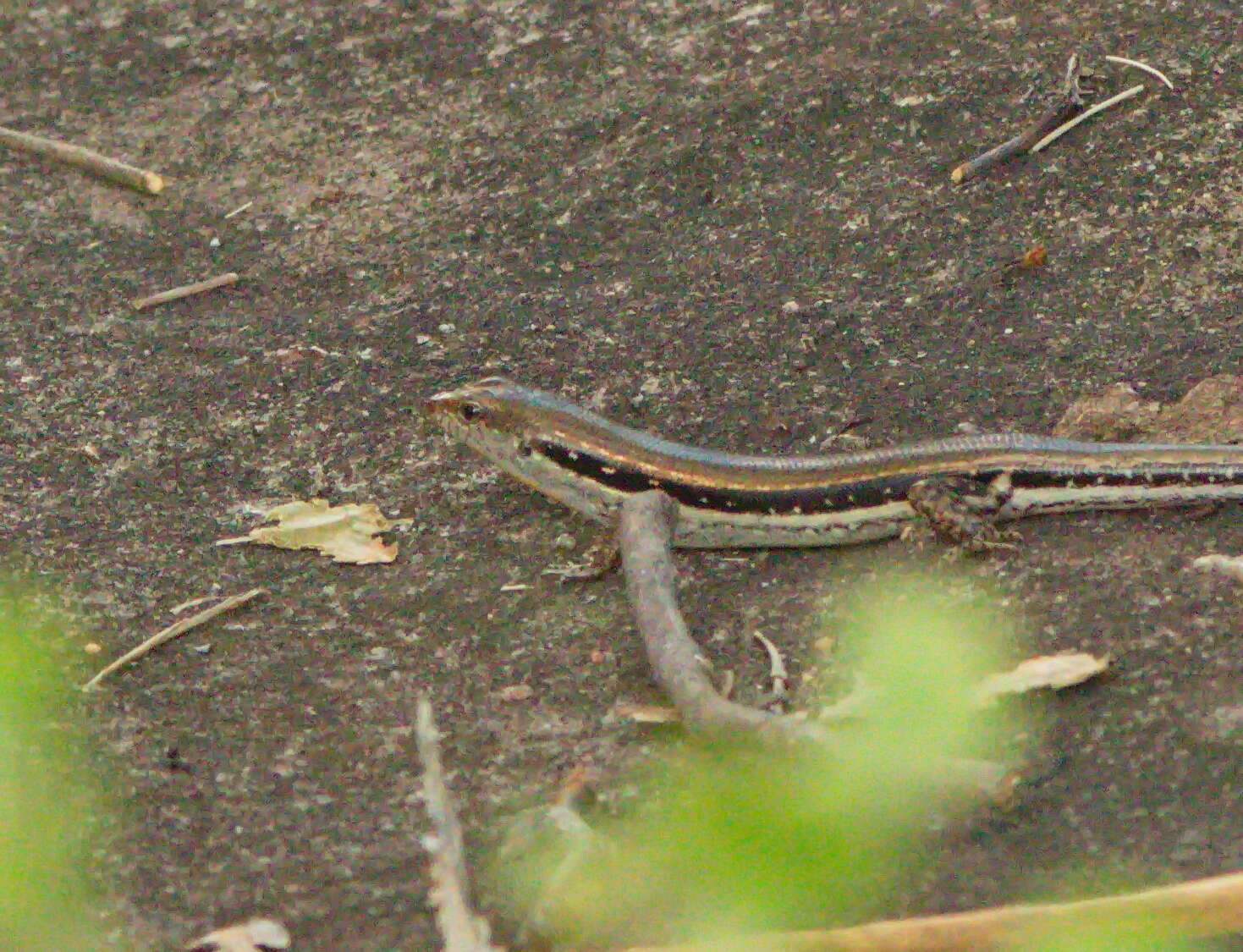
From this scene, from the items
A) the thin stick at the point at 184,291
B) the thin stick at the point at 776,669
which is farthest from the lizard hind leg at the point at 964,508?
the thin stick at the point at 184,291

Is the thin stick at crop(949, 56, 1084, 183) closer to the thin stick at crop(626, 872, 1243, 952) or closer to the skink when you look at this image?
the skink

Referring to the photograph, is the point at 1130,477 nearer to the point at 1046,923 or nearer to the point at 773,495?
the point at 773,495

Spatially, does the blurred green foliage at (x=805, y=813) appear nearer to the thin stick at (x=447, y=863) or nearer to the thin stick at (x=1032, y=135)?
the thin stick at (x=447, y=863)

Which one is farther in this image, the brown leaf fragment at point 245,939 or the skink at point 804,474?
the skink at point 804,474

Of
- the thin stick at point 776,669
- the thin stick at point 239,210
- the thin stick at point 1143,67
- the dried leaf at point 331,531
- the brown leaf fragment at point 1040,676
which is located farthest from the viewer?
the thin stick at point 239,210

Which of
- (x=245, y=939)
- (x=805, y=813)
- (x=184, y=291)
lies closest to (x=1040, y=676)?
(x=805, y=813)

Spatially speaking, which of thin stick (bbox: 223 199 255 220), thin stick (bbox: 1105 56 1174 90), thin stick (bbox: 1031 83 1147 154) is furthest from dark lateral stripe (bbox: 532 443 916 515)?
thin stick (bbox: 223 199 255 220)

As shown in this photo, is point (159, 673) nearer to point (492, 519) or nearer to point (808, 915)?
point (492, 519)
